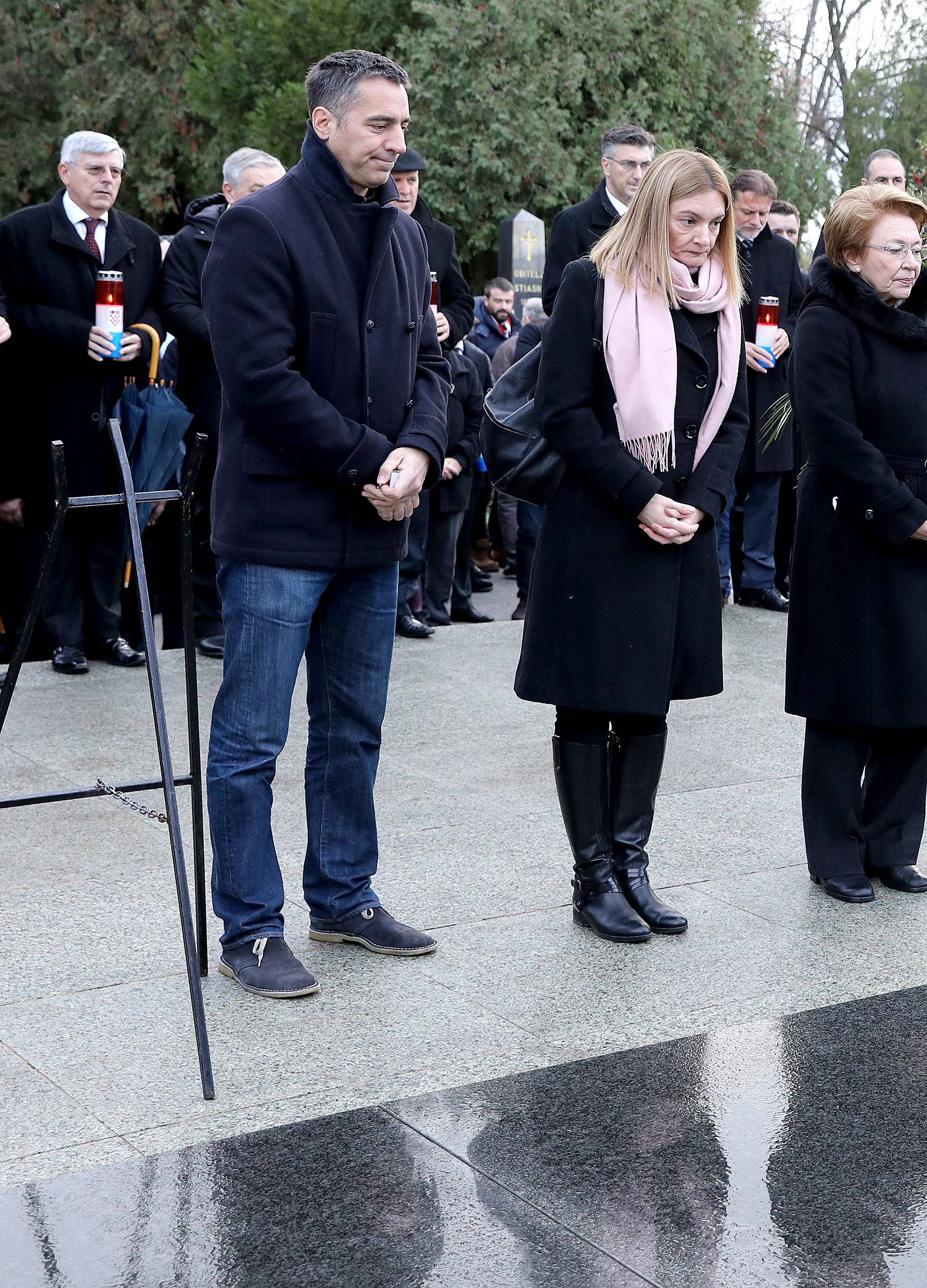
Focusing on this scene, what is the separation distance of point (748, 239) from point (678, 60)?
18.8m

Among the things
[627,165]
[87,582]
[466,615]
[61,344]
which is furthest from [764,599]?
[61,344]

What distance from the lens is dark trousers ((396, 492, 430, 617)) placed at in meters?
8.62

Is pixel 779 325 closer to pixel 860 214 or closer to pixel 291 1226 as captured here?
pixel 860 214

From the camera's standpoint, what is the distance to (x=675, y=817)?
5.57 meters

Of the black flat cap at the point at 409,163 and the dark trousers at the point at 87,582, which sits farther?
the black flat cap at the point at 409,163

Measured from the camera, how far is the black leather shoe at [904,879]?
16.2ft

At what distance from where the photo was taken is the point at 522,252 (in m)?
22.7

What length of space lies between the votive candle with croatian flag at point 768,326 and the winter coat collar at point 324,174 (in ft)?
17.1

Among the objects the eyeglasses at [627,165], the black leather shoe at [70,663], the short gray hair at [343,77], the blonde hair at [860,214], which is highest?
the short gray hair at [343,77]

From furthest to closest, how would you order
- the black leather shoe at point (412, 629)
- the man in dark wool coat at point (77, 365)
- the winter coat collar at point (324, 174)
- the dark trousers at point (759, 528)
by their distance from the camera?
the dark trousers at point (759, 528)
the black leather shoe at point (412, 629)
the man in dark wool coat at point (77, 365)
the winter coat collar at point (324, 174)

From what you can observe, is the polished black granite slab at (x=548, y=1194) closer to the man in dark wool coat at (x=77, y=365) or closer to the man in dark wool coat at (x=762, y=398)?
the man in dark wool coat at (x=77, y=365)

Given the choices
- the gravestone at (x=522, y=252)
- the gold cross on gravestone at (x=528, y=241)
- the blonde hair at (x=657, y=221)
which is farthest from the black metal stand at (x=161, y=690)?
the gold cross on gravestone at (x=528, y=241)

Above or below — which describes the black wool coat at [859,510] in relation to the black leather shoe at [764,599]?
above

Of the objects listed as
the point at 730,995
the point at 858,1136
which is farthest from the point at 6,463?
the point at 858,1136
